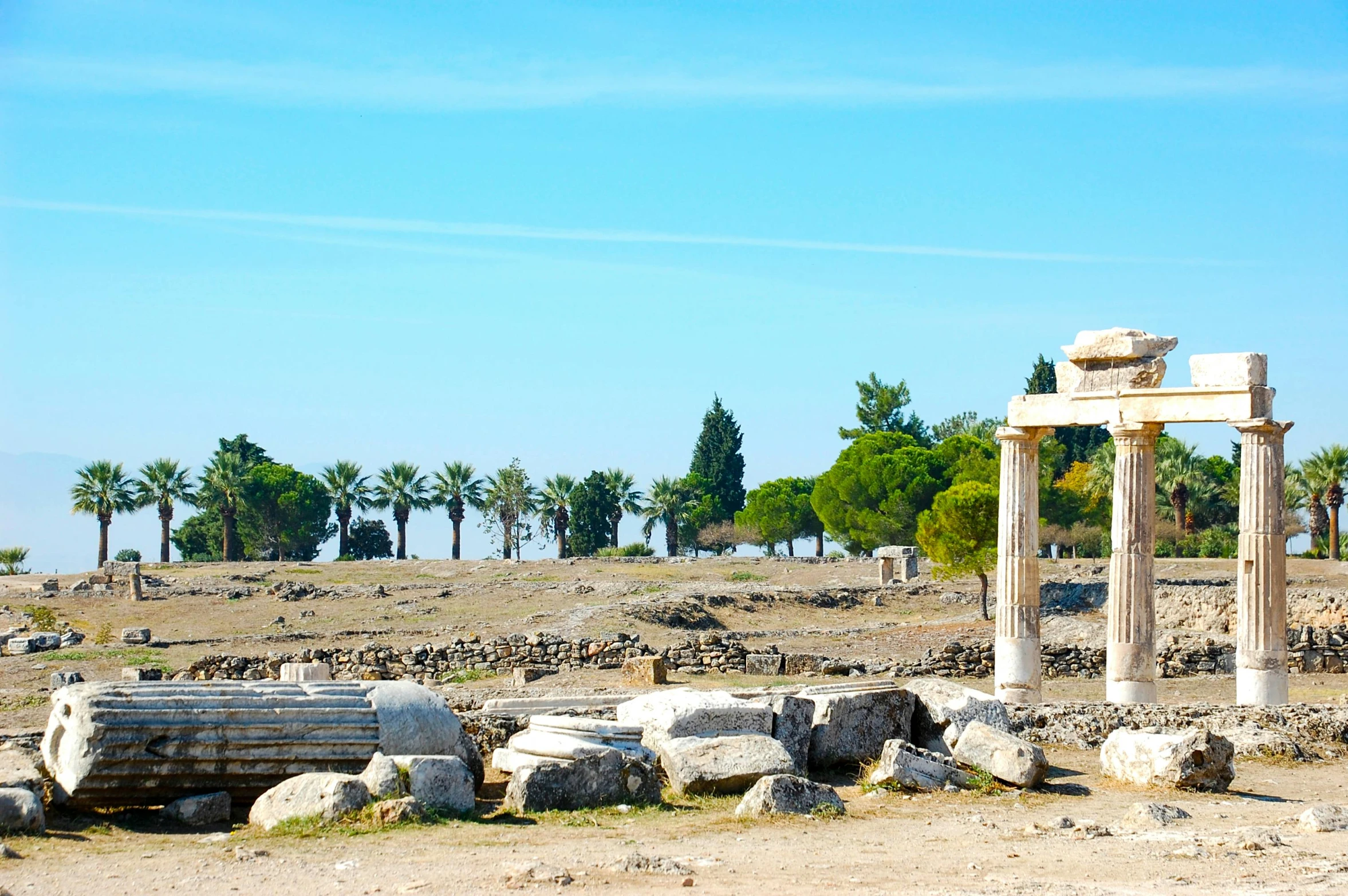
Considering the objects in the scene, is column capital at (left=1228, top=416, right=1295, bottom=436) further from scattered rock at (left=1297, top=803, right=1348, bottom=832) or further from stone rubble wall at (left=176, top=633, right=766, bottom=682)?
stone rubble wall at (left=176, top=633, right=766, bottom=682)

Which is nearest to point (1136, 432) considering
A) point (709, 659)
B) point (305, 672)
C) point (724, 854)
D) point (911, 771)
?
point (911, 771)

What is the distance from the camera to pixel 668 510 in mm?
85125

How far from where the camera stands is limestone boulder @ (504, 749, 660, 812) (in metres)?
12.9

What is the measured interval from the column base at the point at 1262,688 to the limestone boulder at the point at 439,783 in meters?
12.0

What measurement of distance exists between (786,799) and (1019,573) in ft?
33.2

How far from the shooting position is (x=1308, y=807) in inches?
557

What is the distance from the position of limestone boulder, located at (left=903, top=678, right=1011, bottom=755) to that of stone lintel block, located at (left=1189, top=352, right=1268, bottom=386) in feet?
18.9

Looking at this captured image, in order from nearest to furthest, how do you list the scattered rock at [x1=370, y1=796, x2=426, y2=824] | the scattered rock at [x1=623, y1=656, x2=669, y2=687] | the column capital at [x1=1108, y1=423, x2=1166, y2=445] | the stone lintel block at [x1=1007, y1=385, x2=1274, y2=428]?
1. the scattered rock at [x1=370, y1=796, x2=426, y2=824]
2. the stone lintel block at [x1=1007, y1=385, x2=1274, y2=428]
3. the column capital at [x1=1108, y1=423, x2=1166, y2=445]
4. the scattered rock at [x1=623, y1=656, x2=669, y2=687]

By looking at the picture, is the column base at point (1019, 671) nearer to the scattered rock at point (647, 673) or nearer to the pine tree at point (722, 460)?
the scattered rock at point (647, 673)

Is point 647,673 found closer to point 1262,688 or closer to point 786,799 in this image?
point 1262,688

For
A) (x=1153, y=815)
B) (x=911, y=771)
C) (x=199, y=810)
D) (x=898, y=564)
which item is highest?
(x=898, y=564)

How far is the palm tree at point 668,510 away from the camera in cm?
8506

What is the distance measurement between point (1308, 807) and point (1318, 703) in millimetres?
6937

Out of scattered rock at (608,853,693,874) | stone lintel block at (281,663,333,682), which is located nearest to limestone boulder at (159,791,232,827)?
scattered rock at (608,853,693,874)
